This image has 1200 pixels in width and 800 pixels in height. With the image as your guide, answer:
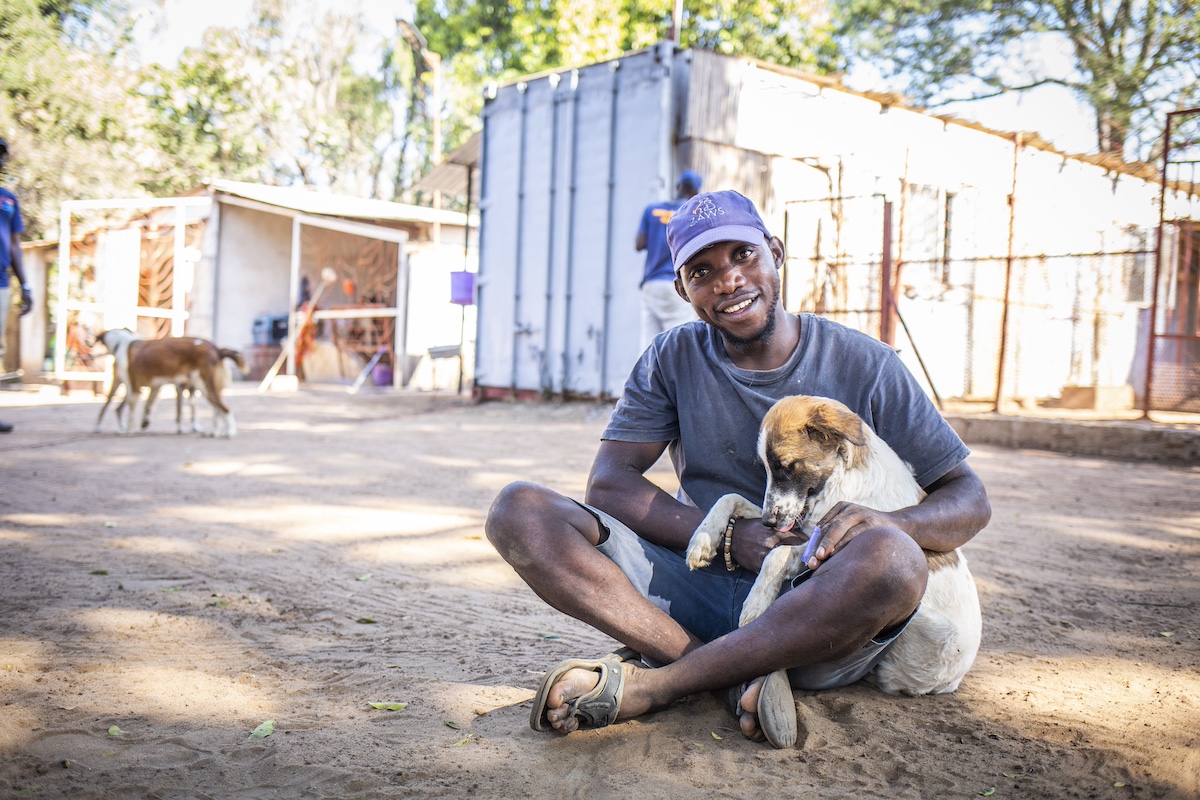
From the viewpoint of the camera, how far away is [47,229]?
20219mm

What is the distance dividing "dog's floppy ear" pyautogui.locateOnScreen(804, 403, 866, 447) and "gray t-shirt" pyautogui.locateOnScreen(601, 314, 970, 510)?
170 mm

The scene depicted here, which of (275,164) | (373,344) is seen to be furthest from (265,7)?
(373,344)

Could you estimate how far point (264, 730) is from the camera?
7.17 ft

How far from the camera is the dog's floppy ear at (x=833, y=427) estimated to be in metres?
2.29

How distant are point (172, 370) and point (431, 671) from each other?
301 inches

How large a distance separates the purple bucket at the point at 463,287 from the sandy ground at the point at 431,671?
25.9ft

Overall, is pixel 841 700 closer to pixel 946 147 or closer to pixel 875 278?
pixel 875 278

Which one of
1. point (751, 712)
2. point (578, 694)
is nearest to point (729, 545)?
point (751, 712)

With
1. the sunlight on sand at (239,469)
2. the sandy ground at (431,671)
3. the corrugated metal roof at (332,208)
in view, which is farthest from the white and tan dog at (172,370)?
the corrugated metal roof at (332,208)

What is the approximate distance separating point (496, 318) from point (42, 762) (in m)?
11.0

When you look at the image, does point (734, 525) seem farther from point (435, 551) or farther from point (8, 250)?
point (8, 250)

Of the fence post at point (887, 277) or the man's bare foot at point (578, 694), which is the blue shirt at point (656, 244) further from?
the man's bare foot at point (578, 694)

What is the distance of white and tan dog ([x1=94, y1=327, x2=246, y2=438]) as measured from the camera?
9031 mm

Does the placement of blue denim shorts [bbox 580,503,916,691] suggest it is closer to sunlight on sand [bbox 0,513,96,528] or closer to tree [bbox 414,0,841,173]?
sunlight on sand [bbox 0,513,96,528]
